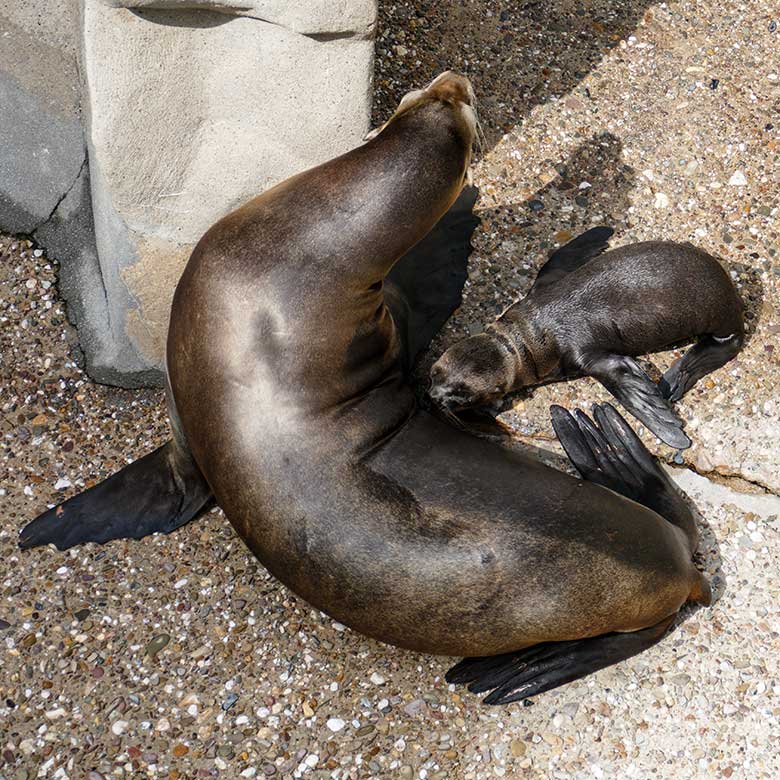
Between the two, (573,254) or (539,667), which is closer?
(539,667)

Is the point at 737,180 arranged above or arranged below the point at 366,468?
above

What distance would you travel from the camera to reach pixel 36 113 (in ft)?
14.3

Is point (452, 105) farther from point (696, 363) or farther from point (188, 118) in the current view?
point (696, 363)

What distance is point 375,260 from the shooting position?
3490 mm

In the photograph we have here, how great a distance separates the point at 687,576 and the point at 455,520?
0.76 metres

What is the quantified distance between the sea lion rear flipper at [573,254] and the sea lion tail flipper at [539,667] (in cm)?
138

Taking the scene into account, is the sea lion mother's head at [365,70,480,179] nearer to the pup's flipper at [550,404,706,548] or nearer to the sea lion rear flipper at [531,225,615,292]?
the sea lion rear flipper at [531,225,615,292]

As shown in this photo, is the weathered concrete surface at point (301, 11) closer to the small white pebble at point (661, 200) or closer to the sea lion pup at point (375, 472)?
the sea lion pup at point (375, 472)

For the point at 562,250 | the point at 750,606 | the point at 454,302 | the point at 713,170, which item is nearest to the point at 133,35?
the point at 454,302

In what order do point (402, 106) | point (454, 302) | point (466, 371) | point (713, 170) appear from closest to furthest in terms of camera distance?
1. point (402, 106)
2. point (466, 371)
3. point (454, 302)
4. point (713, 170)

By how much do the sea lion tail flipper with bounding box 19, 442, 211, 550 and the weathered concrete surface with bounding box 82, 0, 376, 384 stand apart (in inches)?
19.1

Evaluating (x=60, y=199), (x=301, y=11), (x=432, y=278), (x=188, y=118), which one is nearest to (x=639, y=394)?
A: (x=432, y=278)

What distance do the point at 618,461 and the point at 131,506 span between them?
1623 millimetres

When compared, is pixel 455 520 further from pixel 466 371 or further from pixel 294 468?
pixel 466 371
